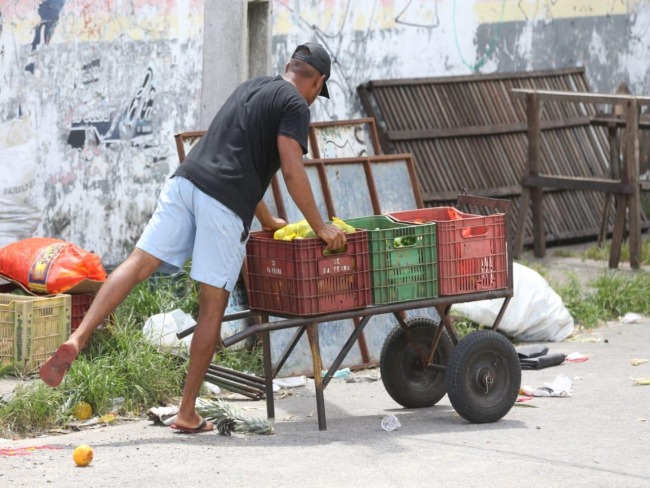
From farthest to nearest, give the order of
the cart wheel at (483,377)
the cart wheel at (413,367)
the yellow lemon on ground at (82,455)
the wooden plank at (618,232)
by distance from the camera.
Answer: the wooden plank at (618,232), the cart wheel at (413,367), the cart wheel at (483,377), the yellow lemon on ground at (82,455)

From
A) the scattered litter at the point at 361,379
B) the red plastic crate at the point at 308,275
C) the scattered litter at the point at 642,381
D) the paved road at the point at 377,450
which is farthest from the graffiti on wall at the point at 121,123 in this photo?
the scattered litter at the point at 642,381

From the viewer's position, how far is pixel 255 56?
8805 millimetres

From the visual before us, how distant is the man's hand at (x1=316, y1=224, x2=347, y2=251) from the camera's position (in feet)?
20.5

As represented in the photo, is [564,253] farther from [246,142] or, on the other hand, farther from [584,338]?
[246,142]

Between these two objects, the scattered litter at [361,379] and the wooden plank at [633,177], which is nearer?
the scattered litter at [361,379]

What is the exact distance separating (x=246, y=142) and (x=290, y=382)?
2.12 metres

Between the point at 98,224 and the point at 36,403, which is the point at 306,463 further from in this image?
the point at 98,224

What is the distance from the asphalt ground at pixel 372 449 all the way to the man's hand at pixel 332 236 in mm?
980

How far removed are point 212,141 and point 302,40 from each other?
14.5 feet

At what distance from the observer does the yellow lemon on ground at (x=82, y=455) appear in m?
5.72

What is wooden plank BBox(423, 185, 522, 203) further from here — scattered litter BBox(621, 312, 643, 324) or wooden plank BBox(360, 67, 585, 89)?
scattered litter BBox(621, 312, 643, 324)

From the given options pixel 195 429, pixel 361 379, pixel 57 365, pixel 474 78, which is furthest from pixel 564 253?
pixel 57 365

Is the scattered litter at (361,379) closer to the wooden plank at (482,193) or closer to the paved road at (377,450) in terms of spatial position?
the paved road at (377,450)

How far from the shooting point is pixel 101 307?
6184 millimetres
